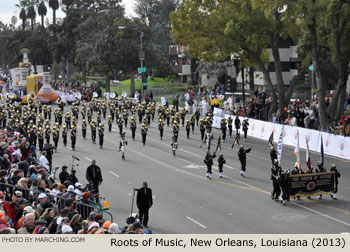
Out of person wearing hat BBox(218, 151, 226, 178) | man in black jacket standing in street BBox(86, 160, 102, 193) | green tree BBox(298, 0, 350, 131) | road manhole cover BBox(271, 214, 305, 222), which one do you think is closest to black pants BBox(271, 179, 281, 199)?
road manhole cover BBox(271, 214, 305, 222)

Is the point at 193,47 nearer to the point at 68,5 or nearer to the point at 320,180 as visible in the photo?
the point at 320,180

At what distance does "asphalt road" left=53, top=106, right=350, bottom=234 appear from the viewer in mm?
18094

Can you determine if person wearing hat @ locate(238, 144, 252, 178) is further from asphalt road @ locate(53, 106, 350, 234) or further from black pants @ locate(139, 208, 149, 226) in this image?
black pants @ locate(139, 208, 149, 226)

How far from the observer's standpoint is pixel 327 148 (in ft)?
98.9

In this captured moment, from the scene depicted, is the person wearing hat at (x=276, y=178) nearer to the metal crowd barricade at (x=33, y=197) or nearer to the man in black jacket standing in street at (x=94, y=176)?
the man in black jacket standing in street at (x=94, y=176)

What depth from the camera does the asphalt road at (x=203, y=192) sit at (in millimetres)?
18094

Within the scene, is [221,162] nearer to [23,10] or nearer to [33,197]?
[33,197]

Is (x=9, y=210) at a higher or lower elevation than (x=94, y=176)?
higher

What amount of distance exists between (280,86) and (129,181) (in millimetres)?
19449

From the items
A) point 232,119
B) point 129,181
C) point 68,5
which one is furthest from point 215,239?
point 68,5

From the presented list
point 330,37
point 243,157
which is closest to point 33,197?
point 243,157

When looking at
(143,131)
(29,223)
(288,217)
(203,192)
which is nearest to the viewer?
(29,223)

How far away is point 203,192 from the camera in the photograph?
22562 millimetres

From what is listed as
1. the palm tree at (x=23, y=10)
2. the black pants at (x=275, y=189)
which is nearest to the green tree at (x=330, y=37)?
the black pants at (x=275, y=189)
